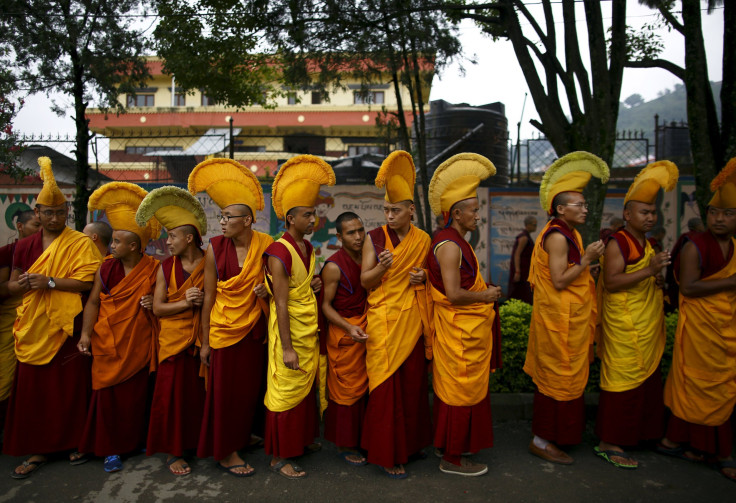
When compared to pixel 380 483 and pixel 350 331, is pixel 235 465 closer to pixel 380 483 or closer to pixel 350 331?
pixel 380 483

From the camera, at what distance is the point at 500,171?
463 inches

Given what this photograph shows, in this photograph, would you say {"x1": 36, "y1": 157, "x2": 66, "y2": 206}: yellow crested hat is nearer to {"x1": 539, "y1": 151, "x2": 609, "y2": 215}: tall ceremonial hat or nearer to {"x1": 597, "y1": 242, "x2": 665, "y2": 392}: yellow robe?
{"x1": 539, "y1": 151, "x2": 609, "y2": 215}: tall ceremonial hat

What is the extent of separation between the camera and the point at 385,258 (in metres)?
3.66

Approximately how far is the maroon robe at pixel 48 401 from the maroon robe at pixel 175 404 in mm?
661

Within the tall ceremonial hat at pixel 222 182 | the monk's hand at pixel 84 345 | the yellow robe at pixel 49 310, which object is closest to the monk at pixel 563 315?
the tall ceremonial hat at pixel 222 182

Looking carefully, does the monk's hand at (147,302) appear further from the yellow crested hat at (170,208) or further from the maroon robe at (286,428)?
the maroon robe at (286,428)

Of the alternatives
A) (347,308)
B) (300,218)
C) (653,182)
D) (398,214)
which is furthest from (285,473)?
(653,182)

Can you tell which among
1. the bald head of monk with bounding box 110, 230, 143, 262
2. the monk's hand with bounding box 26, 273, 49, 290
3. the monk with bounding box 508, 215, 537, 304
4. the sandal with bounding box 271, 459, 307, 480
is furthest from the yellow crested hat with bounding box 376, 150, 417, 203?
the monk with bounding box 508, 215, 537, 304

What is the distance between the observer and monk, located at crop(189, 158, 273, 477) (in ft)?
12.5

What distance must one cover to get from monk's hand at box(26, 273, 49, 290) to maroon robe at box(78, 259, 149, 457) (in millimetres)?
414

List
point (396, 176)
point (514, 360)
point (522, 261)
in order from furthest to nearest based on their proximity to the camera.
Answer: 1. point (522, 261)
2. point (514, 360)
3. point (396, 176)

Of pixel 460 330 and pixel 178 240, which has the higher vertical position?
pixel 178 240

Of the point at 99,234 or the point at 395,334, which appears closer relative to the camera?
the point at 395,334

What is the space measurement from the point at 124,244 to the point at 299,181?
4.88 ft
